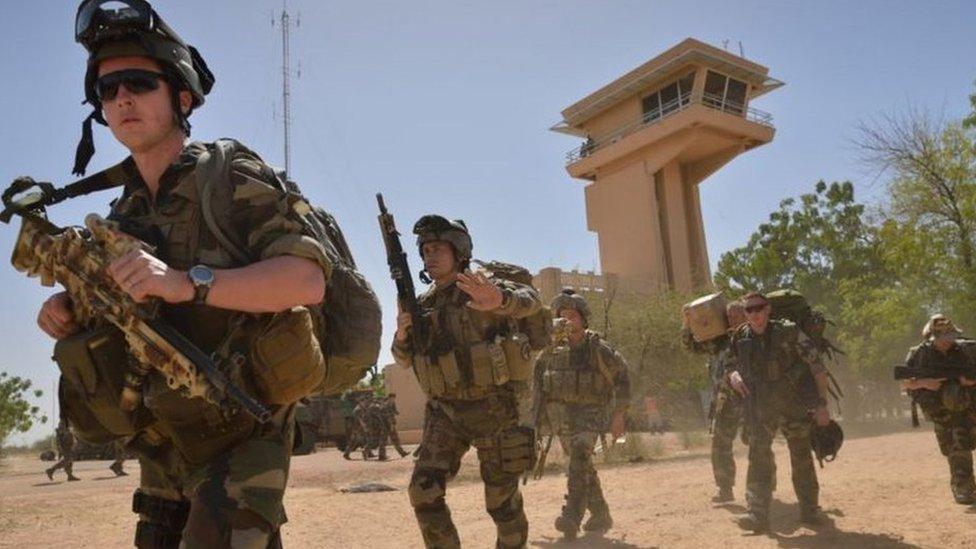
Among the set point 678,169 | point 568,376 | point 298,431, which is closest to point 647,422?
point 678,169

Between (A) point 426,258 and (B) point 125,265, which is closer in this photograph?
(B) point 125,265

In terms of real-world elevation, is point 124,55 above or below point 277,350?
above

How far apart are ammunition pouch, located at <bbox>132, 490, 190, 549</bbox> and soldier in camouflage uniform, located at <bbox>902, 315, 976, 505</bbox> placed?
7826 millimetres

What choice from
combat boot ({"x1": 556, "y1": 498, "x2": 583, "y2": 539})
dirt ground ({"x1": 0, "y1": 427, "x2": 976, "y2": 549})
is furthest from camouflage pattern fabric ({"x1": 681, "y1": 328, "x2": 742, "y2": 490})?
combat boot ({"x1": 556, "y1": 498, "x2": 583, "y2": 539})

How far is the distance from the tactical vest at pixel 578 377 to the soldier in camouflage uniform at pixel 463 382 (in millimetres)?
2727

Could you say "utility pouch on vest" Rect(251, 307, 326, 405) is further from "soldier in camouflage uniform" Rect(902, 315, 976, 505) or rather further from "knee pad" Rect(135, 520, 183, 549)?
"soldier in camouflage uniform" Rect(902, 315, 976, 505)

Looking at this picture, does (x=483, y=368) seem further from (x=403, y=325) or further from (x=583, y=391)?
(x=583, y=391)

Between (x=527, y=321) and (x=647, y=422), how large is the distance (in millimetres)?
26838

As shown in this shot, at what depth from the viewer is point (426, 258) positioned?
5215mm

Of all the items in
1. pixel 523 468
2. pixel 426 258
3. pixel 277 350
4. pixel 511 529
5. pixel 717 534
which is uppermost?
pixel 426 258

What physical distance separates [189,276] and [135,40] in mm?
876

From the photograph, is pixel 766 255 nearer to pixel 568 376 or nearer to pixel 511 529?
pixel 568 376

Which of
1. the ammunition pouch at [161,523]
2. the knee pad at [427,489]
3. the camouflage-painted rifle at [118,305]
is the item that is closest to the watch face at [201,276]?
the camouflage-painted rifle at [118,305]

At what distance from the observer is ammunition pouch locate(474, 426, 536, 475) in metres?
4.81
